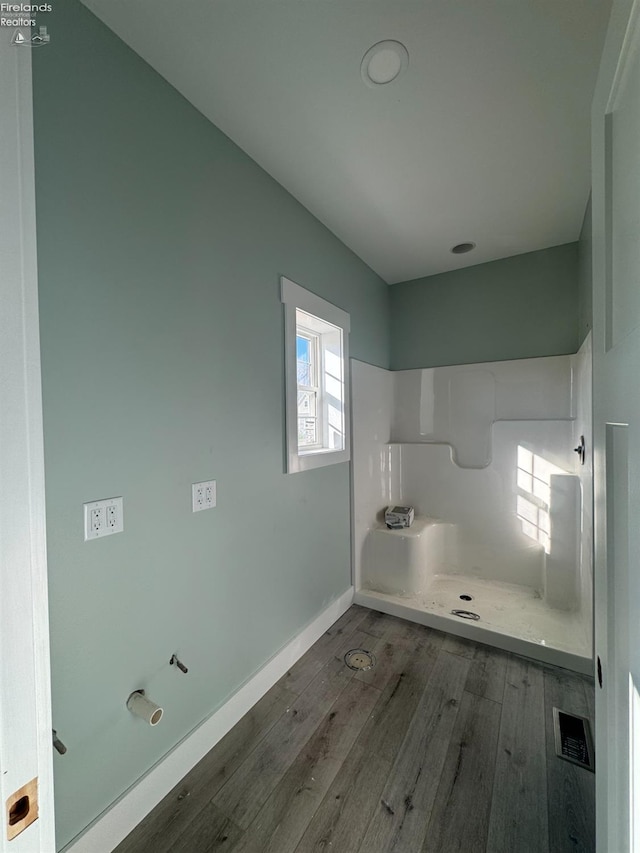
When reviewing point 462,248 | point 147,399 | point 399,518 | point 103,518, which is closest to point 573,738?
point 399,518

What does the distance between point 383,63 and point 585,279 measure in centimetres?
182

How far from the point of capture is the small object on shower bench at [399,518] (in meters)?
2.71

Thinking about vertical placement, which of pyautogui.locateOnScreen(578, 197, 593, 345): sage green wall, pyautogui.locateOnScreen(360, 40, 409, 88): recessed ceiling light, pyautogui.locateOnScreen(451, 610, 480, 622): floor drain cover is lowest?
pyautogui.locateOnScreen(451, 610, 480, 622): floor drain cover

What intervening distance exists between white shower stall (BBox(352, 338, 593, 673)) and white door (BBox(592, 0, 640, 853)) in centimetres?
148

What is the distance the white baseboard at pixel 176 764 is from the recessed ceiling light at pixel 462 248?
2.91 meters

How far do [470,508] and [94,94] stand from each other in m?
3.16

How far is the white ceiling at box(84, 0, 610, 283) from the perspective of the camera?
43.4 inches

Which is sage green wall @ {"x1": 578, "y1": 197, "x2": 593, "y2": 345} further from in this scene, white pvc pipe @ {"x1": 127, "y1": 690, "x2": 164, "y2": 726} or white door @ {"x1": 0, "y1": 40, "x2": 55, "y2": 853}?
white pvc pipe @ {"x1": 127, "y1": 690, "x2": 164, "y2": 726}

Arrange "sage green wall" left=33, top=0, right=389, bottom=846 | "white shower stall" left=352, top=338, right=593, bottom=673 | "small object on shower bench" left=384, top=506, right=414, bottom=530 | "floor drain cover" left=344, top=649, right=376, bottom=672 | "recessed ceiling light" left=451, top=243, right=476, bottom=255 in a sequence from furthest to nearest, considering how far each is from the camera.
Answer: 1. "small object on shower bench" left=384, top=506, right=414, bottom=530
2. "recessed ceiling light" left=451, top=243, right=476, bottom=255
3. "white shower stall" left=352, top=338, right=593, bottom=673
4. "floor drain cover" left=344, top=649, right=376, bottom=672
5. "sage green wall" left=33, top=0, right=389, bottom=846

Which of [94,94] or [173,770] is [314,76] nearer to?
[94,94]

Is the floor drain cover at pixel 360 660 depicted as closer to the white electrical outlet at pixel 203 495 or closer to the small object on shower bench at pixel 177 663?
the small object on shower bench at pixel 177 663

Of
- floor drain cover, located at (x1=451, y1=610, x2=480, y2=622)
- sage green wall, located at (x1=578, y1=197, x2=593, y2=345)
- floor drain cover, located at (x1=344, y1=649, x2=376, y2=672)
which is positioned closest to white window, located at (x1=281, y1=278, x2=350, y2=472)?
floor drain cover, located at (x1=344, y1=649, x2=376, y2=672)

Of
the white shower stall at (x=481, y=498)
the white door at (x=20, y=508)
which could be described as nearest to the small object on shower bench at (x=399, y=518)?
the white shower stall at (x=481, y=498)

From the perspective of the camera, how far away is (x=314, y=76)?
129 centimetres
